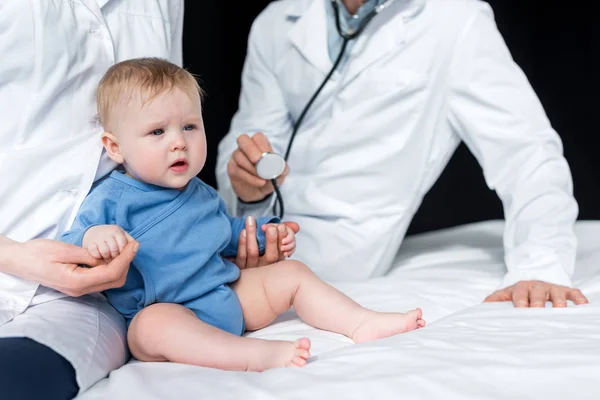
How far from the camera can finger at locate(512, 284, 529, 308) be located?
4.50ft

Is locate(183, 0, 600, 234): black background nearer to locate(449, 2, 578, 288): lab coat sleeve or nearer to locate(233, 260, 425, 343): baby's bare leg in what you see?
locate(449, 2, 578, 288): lab coat sleeve

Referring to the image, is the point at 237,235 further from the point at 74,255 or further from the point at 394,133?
the point at 394,133

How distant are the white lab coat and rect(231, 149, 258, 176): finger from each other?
0.33m

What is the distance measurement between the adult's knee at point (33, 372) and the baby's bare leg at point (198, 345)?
15 centimetres

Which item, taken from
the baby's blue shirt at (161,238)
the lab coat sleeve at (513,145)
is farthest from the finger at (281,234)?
the lab coat sleeve at (513,145)

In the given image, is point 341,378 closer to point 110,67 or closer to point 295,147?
point 110,67

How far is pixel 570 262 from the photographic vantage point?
1.52m

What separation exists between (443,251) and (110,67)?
3.09ft

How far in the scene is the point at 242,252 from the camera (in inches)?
54.2

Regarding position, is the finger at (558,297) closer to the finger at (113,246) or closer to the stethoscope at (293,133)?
Answer: the stethoscope at (293,133)

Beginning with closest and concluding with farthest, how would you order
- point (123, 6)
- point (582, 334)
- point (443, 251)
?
point (582, 334), point (123, 6), point (443, 251)

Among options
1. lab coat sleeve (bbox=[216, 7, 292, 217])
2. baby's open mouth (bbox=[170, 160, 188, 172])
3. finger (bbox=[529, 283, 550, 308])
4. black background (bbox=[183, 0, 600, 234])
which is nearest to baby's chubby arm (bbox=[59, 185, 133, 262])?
baby's open mouth (bbox=[170, 160, 188, 172])

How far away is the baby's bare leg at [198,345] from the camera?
1.08 metres

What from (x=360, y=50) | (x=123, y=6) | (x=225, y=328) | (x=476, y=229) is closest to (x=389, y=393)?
(x=225, y=328)
